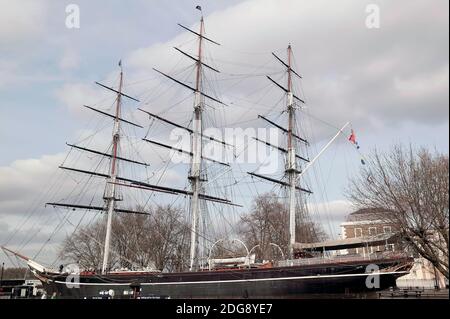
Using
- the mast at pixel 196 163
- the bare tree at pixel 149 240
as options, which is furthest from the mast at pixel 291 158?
the bare tree at pixel 149 240

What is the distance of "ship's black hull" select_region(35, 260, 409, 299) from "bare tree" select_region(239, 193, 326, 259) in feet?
61.1

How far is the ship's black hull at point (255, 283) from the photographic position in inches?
1076

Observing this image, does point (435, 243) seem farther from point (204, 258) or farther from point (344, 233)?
point (344, 233)

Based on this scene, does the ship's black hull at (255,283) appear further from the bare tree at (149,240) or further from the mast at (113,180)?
the bare tree at (149,240)

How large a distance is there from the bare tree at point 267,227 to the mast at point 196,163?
1297 centimetres

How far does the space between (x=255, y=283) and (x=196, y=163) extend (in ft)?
50.5

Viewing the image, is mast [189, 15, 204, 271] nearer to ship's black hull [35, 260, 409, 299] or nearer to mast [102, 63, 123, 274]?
ship's black hull [35, 260, 409, 299]

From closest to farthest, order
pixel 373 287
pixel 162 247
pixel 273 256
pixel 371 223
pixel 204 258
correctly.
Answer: pixel 371 223 → pixel 373 287 → pixel 204 258 → pixel 273 256 → pixel 162 247

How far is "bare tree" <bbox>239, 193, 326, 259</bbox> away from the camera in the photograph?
51.8 metres

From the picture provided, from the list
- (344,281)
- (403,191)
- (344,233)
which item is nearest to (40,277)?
(344,281)

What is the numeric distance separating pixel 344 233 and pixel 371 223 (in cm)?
4218

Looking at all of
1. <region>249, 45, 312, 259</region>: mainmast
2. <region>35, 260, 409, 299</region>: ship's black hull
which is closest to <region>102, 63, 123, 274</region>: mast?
<region>35, 260, 409, 299</region>: ship's black hull
